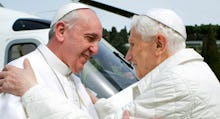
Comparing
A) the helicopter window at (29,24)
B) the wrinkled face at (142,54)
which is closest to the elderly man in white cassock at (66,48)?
the wrinkled face at (142,54)

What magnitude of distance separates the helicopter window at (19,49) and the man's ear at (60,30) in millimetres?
2803

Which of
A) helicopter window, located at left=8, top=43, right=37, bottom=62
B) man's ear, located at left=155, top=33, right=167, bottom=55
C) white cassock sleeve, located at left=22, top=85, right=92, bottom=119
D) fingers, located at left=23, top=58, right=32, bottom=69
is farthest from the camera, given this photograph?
helicopter window, located at left=8, top=43, right=37, bottom=62

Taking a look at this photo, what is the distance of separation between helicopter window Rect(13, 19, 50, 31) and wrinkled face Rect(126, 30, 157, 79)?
300 centimetres

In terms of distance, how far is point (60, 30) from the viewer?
115 inches

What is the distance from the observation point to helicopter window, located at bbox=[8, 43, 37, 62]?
568 cm

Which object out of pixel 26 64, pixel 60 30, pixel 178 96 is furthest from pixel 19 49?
pixel 178 96

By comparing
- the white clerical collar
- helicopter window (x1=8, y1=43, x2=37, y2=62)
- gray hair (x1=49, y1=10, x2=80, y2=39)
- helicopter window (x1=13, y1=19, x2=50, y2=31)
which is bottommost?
helicopter window (x1=8, y1=43, x2=37, y2=62)

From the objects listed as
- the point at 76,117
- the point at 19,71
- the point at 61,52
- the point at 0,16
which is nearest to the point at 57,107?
the point at 76,117

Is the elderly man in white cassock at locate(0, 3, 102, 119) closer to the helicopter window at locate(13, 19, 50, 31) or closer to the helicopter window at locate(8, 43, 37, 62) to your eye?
the helicopter window at locate(8, 43, 37, 62)

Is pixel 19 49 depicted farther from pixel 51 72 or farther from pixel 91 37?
pixel 91 37

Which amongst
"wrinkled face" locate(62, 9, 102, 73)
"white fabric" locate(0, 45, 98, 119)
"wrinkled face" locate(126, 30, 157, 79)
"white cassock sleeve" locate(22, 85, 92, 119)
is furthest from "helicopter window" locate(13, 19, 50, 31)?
"white cassock sleeve" locate(22, 85, 92, 119)

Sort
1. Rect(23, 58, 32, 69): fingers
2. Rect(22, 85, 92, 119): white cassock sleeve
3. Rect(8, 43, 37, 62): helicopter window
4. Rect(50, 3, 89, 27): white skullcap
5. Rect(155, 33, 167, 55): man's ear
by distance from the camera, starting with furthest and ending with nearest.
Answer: Rect(8, 43, 37, 62): helicopter window < Rect(50, 3, 89, 27): white skullcap < Rect(155, 33, 167, 55): man's ear < Rect(23, 58, 32, 69): fingers < Rect(22, 85, 92, 119): white cassock sleeve

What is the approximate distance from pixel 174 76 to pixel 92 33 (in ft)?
1.99

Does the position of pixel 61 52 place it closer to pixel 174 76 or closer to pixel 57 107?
pixel 57 107
